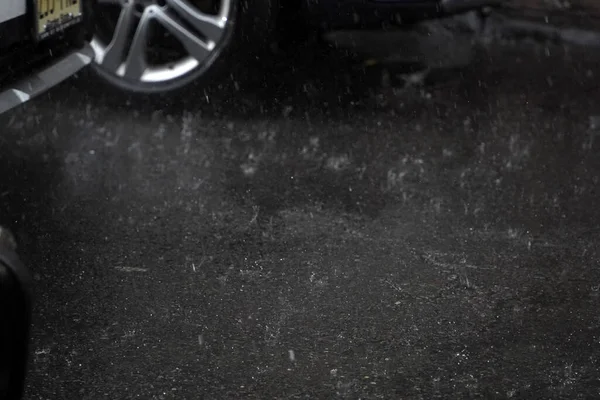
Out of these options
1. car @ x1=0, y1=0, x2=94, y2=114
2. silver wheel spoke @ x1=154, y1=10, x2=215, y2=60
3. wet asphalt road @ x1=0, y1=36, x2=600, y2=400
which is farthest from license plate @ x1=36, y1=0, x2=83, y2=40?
silver wheel spoke @ x1=154, y1=10, x2=215, y2=60

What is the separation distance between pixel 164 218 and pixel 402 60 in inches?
120

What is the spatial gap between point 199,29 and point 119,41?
1.43 ft

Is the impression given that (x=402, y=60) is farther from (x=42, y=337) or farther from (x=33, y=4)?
(x=42, y=337)

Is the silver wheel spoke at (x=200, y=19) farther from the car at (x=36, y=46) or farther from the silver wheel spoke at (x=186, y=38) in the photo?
the car at (x=36, y=46)

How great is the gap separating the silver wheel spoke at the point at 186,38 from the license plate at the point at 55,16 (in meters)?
Result: 1.45

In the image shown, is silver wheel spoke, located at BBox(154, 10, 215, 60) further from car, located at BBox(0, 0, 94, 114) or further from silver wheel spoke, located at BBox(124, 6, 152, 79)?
car, located at BBox(0, 0, 94, 114)

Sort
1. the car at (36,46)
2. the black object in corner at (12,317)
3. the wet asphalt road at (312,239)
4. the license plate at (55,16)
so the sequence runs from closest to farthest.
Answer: the black object in corner at (12,317), the wet asphalt road at (312,239), the car at (36,46), the license plate at (55,16)

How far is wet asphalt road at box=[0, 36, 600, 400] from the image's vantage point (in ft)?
9.80

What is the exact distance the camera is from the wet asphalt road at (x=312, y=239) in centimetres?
299

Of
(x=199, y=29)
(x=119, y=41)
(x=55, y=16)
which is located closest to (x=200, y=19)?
(x=199, y=29)

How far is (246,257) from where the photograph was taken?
12.4 feet

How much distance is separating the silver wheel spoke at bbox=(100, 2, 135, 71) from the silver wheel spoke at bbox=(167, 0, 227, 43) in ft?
0.77

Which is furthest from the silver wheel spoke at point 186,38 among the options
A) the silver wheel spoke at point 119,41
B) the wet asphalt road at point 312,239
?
the wet asphalt road at point 312,239

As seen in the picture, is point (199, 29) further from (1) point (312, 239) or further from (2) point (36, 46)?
(2) point (36, 46)
